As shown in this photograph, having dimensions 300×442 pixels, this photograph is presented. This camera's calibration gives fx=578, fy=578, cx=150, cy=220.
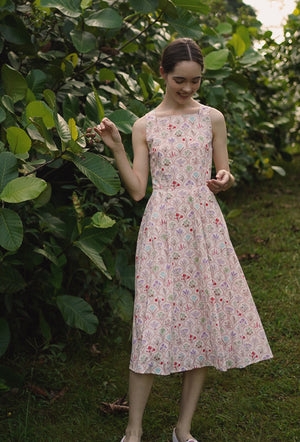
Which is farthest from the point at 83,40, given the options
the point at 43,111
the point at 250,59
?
the point at 250,59

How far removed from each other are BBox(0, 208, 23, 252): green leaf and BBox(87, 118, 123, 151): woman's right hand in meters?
0.44

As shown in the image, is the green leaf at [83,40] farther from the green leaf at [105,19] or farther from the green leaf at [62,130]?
the green leaf at [62,130]

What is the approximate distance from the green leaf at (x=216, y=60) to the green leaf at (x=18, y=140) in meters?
1.36

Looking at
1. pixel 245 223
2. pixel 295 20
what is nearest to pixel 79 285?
pixel 245 223

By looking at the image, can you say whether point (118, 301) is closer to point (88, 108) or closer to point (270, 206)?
point (88, 108)

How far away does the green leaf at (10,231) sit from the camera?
1870 millimetres

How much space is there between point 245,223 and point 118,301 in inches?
81.0

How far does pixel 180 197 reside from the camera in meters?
2.24

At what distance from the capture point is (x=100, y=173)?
81.8 inches

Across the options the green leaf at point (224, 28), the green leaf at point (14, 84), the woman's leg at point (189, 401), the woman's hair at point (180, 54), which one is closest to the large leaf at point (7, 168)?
the green leaf at point (14, 84)

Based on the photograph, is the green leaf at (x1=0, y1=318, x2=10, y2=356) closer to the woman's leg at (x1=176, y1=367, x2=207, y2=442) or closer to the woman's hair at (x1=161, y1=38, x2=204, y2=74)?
the woman's leg at (x1=176, y1=367, x2=207, y2=442)

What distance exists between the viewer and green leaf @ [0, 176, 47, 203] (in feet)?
5.83

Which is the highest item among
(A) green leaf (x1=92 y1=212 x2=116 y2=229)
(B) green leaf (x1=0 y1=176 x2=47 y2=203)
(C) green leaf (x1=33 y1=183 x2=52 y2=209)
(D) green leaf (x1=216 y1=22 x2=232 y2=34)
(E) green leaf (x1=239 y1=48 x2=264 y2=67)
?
(B) green leaf (x1=0 y1=176 x2=47 y2=203)

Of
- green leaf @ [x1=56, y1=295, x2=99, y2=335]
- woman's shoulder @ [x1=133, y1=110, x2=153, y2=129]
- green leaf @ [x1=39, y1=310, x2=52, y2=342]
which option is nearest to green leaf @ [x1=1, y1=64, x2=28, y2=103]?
woman's shoulder @ [x1=133, y1=110, x2=153, y2=129]
